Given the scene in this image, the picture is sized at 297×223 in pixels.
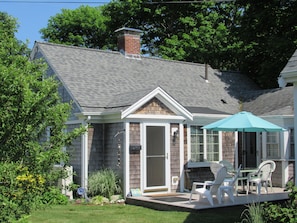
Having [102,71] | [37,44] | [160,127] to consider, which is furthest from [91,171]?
[37,44]

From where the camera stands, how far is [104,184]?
13867 millimetres

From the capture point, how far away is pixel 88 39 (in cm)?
3688

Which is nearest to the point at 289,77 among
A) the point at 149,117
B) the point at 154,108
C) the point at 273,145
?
the point at 149,117

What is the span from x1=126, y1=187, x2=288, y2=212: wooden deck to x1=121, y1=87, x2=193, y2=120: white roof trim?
8.73 feet

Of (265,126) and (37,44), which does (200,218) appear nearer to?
(265,126)

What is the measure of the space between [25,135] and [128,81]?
37.6 feet

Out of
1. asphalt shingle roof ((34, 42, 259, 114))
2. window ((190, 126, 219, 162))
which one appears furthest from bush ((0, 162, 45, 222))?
window ((190, 126, 219, 162))

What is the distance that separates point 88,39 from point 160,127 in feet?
76.7

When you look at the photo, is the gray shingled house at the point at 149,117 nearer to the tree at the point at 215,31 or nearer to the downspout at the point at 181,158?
the downspout at the point at 181,158

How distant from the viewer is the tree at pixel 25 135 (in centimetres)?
612

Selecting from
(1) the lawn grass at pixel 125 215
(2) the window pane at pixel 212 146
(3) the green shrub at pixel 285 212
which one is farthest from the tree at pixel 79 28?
(3) the green shrub at pixel 285 212

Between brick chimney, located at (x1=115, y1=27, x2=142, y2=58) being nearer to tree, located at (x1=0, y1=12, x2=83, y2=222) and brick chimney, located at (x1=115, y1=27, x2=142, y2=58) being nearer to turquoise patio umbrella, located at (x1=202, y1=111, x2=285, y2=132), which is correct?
turquoise patio umbrella, located at (x1=202, y1=111, x2=285, y2=132)

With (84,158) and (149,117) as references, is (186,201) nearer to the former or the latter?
(149,117)

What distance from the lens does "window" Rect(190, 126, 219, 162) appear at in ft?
53.3
